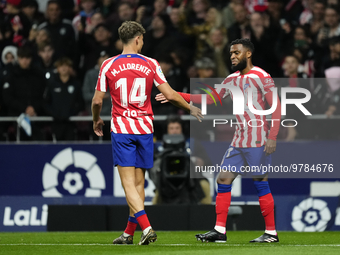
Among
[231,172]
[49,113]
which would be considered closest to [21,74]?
[49,113]

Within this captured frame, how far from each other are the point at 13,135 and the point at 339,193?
18.3ft

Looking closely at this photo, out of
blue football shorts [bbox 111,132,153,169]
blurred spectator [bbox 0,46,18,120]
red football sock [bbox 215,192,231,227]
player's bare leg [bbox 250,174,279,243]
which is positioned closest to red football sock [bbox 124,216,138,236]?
blue football shorts [bbox 111,132,153,169]

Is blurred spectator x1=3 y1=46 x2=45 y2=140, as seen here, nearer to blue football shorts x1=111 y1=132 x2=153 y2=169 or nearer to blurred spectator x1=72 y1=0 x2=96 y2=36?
blurred spectator x1=72 y1=0 x2=96 y2=36

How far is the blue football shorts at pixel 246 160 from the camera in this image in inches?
269

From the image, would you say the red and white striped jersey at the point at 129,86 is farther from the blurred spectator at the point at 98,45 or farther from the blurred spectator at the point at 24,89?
the blurred spectator at the point at 98,45

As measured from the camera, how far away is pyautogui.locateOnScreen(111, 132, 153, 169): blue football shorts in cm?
645

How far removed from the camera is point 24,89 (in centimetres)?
1106

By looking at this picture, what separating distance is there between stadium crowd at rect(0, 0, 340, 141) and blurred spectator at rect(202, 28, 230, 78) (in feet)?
0.06

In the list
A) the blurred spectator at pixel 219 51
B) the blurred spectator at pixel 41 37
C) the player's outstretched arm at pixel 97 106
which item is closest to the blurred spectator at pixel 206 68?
the blurred spectator at pixel 219 51

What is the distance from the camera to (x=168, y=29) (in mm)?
11930

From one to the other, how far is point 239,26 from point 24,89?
13.1 feet

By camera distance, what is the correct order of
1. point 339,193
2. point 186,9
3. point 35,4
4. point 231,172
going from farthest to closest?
1. point 35,4
2. point 186,9
3. point 339,193
4. point 231,172

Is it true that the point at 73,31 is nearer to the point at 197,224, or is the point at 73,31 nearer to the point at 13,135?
the point at 13,135

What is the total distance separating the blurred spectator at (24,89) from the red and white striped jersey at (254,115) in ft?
16.8
